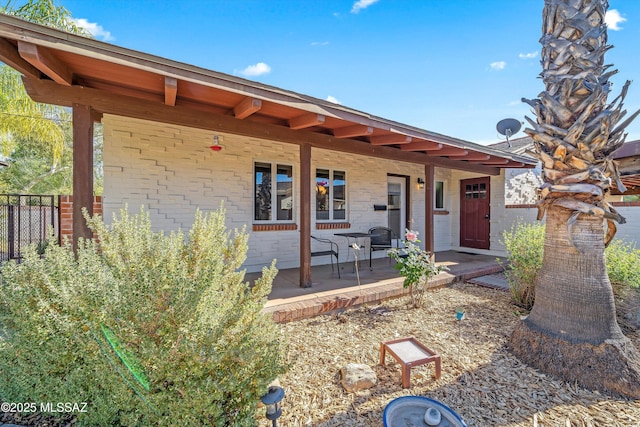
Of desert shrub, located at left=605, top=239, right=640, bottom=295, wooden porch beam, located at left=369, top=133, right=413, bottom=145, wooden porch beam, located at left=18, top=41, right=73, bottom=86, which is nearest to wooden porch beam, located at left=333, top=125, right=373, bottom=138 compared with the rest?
wooden porch beam, located at left=369, top=133, right=413, bottom=145

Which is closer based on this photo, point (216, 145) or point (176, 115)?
point (176, 115)

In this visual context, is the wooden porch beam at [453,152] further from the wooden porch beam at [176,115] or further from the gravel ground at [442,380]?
the gravel ground at [442,380]

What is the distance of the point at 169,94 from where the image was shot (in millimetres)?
3188

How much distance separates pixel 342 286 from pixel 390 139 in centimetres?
271

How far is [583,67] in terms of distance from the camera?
280 cm

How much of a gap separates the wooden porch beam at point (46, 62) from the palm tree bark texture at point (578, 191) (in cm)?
475

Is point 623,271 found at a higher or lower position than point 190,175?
lower

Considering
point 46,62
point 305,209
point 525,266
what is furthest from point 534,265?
point 46,62

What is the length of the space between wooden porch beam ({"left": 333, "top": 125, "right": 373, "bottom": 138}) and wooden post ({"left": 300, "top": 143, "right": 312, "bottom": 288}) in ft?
1.87

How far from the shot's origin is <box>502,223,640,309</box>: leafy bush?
387cm

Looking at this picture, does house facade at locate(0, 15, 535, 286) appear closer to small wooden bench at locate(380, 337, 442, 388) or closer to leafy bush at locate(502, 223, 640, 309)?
leafy bush at locate(502, 223, 640, 309)

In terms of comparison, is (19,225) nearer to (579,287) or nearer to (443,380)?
(443,380)

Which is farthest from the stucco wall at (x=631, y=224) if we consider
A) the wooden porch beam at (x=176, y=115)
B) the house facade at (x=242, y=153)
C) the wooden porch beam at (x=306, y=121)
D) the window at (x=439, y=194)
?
the wooden porch beam at (x=306, y=121)

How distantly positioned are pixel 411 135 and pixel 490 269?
12.6 ft
